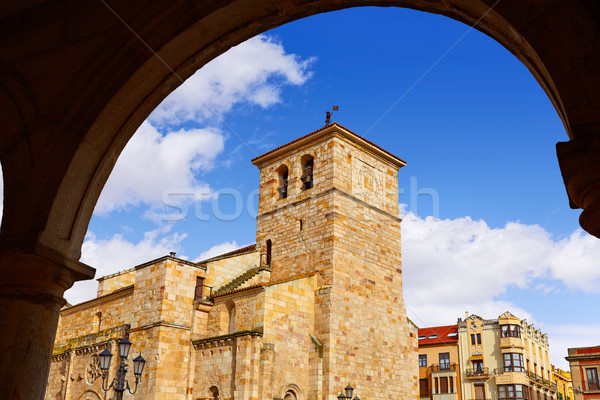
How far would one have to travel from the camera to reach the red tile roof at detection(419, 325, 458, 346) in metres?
42.8

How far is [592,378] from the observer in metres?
38.5

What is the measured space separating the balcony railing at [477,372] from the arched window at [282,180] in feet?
81.5

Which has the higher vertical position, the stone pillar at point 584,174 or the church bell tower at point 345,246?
the church bell tower at point 345,246

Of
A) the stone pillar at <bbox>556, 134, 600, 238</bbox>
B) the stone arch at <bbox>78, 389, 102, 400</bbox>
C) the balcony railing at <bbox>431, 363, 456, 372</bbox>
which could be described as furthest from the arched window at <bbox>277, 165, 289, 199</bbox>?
the balcony railing at <bbox>431, 363, 456, 372</bbox>

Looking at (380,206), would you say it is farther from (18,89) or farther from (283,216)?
(18,89)

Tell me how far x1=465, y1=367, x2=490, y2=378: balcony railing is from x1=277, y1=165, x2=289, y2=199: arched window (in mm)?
24852

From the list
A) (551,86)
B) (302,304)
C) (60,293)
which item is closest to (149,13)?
(60,293)

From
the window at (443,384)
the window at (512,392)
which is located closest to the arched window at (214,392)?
the window at (443,384)

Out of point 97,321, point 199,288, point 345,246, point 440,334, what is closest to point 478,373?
point 440,334

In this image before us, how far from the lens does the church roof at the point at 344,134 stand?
21.8m

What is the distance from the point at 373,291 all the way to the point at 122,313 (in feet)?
33.2

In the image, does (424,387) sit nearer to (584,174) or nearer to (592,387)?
(592,387)

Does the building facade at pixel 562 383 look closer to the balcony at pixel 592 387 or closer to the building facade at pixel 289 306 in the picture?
the balcony at pixel 592 387

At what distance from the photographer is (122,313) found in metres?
22.1
